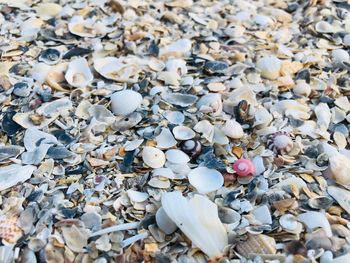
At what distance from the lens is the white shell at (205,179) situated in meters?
1.19

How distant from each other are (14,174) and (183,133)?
367 millimetres

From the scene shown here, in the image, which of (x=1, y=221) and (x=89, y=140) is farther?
(x=89, y=140)

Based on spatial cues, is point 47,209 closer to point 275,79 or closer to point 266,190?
point 266,190

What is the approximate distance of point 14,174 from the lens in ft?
3.99

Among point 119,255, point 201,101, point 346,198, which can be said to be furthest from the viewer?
point 201,101

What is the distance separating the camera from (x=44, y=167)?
1.24m

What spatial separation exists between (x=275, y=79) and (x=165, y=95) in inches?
12.0

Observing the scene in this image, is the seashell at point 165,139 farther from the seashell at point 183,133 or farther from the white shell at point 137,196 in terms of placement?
the white shell at point 137,196

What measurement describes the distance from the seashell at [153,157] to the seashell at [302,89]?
0.43 meters

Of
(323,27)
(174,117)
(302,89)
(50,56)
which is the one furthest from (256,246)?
(323,27)

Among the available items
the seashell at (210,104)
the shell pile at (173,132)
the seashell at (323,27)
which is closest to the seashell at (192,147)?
the shell pile at (173,132)

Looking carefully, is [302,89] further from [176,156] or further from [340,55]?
[176,156]

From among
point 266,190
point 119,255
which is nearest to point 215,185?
point 266,190

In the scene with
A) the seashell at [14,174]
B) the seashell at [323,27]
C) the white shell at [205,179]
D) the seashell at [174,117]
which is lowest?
the seashell at [14,174]
